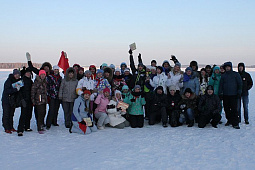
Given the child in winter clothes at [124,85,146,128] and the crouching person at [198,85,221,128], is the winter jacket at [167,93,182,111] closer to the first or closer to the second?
the crouching person at [198,85,221,128]

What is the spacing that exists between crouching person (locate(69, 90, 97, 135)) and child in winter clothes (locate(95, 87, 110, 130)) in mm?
305

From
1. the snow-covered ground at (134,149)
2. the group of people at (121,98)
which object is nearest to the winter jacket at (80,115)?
the group of people at (121,98)

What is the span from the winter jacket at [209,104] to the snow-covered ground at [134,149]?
1.70 feet

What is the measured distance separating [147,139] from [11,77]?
370 centimetres

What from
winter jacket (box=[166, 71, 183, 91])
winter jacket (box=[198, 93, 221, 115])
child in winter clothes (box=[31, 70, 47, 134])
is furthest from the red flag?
winter jacket (box=[198, 93, 221, 115])

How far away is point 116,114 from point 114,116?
0.08 meters

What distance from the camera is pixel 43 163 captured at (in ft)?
14.8

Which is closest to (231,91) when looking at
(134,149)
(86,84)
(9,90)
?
(134,149)

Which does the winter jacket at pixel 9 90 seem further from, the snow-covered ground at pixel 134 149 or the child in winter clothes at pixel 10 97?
the snow-covered ground at pixel 134 149

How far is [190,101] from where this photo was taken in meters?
7.58

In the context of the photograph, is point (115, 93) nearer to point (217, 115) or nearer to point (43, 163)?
point (217, 115)

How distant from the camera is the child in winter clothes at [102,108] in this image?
7.16 meters

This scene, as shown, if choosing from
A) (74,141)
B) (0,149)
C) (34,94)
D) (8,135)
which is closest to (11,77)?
(34,94)

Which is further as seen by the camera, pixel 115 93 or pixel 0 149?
pixel 115 93
